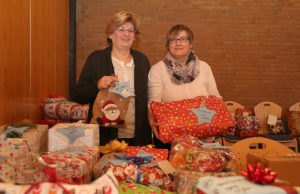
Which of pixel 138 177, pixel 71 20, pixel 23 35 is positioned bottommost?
pixel 138 177

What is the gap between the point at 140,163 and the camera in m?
1.44

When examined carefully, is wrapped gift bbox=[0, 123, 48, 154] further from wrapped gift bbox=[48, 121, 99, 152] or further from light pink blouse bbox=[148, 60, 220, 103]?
light pink blouse bbox=[148, 60, 220, 103]

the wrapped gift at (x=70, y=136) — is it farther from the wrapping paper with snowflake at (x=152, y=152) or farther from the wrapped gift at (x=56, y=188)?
the wrapped gift at (x=56, y=188)

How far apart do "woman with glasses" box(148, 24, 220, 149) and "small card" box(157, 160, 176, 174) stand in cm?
65

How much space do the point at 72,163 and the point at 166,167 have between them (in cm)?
51

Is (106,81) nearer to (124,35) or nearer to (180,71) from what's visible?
(124,35)

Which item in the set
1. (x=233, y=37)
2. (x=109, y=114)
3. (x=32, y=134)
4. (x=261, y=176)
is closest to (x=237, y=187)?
(x=261, y=176)

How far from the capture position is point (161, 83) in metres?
2.18

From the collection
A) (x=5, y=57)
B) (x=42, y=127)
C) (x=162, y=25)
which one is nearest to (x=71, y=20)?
(x=162, y=25)

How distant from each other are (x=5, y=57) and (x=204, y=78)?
4.80ft

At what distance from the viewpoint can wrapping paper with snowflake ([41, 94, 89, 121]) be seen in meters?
3.18

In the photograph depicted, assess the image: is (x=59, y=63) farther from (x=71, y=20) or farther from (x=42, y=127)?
(x=42, y=127)

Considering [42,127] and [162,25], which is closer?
[42,127]

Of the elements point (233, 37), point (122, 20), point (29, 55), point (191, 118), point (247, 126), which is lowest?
point (247, 126)
